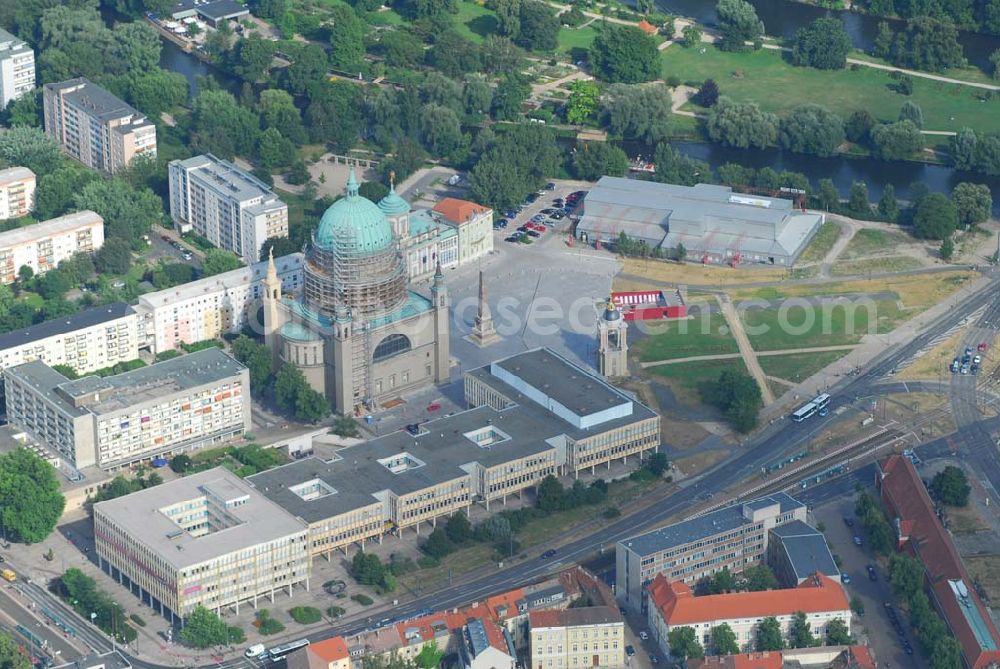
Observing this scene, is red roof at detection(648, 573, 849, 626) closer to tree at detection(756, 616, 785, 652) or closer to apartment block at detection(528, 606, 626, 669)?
tree at detection(756, 616, 785, 652)

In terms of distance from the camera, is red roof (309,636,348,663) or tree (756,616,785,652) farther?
tree (756,616,785,652)

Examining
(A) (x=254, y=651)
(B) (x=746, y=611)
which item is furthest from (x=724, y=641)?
(A) (x=254, y=651)

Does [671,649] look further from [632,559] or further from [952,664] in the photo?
[952,664]

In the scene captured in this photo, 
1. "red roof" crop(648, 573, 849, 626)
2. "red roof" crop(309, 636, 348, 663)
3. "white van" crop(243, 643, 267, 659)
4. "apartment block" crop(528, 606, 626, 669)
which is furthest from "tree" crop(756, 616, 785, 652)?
"white van" crop(243, 643, 267, 659)

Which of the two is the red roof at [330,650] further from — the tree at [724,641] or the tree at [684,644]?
the tree at [724,641]

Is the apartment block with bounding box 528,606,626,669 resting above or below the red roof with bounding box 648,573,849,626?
below

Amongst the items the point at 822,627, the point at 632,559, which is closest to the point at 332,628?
the point at 632,559

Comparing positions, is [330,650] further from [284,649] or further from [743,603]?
[743,603]
